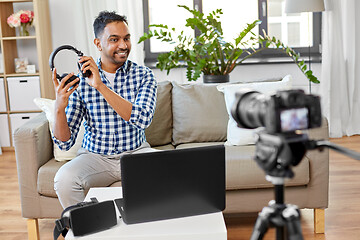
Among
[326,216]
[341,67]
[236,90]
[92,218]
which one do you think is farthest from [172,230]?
[341,67]

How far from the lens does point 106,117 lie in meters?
2.70

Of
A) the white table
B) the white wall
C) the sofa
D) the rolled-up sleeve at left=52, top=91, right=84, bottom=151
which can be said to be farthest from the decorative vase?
the white table

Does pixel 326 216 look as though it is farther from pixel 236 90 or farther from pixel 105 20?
pixel 105 20

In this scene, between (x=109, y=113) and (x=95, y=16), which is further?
(x=95, y=16)

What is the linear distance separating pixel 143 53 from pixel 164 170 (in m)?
3.35

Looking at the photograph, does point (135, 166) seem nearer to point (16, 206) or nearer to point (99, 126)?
point (99, 126)

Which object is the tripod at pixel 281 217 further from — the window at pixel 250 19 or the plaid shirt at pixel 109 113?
the window at pixel 250 19

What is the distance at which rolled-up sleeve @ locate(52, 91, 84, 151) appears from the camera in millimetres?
2643

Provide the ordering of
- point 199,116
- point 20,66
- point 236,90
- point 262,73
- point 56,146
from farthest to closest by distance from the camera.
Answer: point 262,73, point 20,66, point 199,116, point 236,90, point 56,146

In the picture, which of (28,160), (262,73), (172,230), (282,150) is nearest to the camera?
(282,150)

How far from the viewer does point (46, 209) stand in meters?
2.79

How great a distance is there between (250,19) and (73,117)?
2.87 metres

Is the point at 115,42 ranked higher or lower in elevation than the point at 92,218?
higher

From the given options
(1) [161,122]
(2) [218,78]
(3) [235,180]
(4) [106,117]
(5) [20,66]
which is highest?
(5) [20,66]
